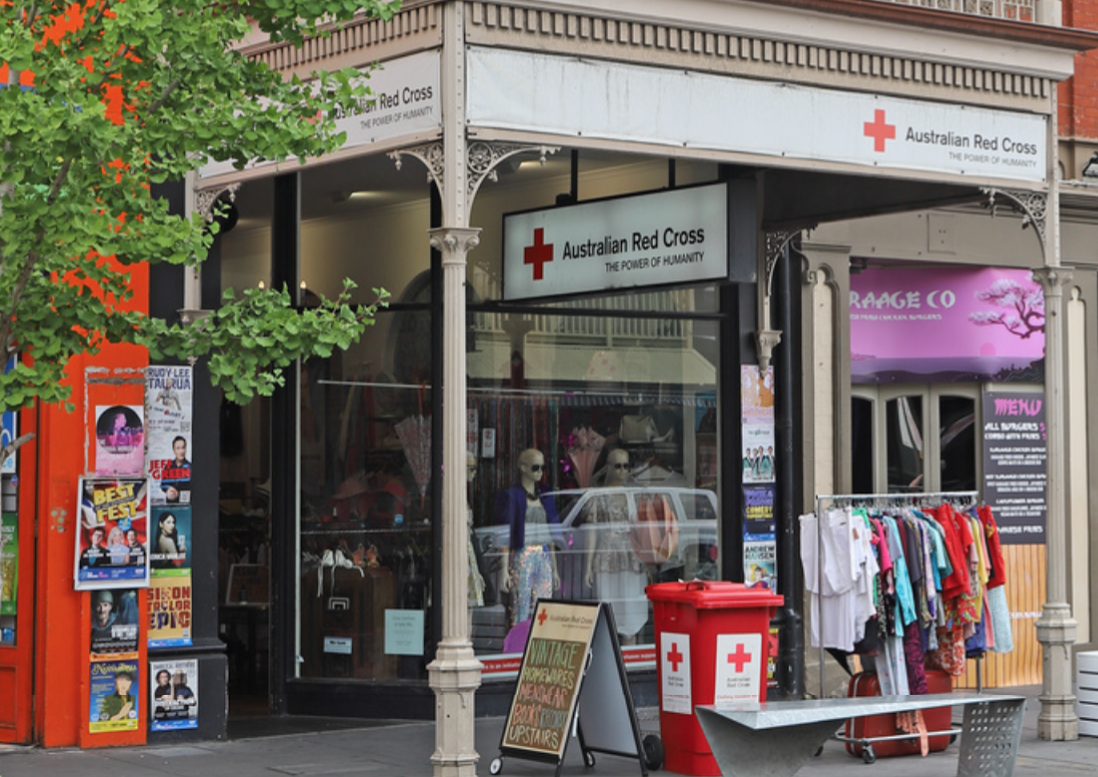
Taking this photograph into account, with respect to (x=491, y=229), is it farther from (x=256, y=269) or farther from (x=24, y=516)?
(x=24, y=516)

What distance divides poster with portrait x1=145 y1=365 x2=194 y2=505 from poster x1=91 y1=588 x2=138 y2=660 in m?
0.71

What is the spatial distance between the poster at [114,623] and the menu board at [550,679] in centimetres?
266

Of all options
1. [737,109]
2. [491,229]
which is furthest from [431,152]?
[491,229]

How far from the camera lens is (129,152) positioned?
27.1 feet

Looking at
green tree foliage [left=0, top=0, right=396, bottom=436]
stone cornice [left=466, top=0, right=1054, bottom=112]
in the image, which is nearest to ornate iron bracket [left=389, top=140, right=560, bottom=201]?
stone cornice [left=466, top=0, right=1054, bottom=112]

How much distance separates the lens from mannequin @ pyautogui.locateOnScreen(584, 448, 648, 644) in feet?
44.7

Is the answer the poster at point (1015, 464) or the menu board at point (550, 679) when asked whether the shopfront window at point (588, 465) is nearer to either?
the menu board at point (550, 679)

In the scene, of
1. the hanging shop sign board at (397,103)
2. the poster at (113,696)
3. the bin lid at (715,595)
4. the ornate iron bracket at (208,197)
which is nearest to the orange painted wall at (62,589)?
the poster at (113,696)

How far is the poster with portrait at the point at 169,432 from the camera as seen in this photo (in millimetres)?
11609

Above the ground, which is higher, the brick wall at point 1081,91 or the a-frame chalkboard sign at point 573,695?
the brick wall at point 1081,91

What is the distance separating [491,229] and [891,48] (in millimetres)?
3402

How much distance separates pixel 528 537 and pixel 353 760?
279cm

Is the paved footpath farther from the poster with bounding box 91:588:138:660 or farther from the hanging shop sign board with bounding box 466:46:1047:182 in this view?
the hanging shop sign board with bounding box 466:46:1047:182

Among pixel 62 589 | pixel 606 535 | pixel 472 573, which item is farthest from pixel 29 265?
pixel 606 535
